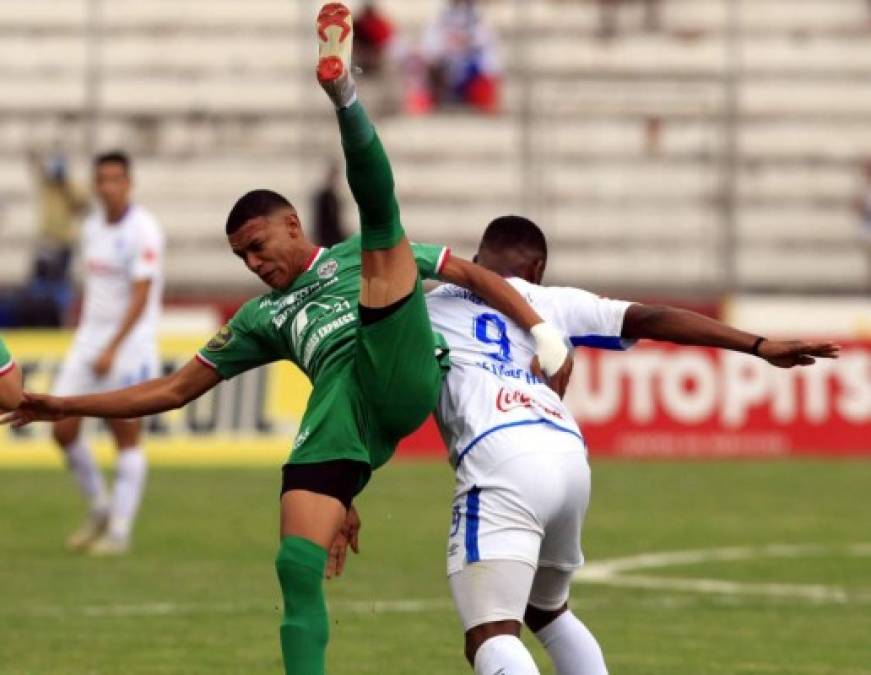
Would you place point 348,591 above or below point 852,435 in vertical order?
above

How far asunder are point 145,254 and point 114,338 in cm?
67

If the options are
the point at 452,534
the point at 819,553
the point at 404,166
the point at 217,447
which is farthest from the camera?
the point at 404,166

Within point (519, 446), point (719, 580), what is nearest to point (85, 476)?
point (719, 580)

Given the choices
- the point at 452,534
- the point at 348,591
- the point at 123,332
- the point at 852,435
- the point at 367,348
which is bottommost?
the point at 852,435

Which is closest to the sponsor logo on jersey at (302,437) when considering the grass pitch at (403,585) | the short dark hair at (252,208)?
the short dark hair at (252,208)

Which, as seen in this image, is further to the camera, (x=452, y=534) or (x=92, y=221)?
(x=92, y=221)

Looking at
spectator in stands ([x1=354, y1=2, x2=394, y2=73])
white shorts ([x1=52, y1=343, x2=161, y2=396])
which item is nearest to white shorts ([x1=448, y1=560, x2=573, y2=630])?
white shorts ([x1=52, y1=343, x2=161, y2=396])

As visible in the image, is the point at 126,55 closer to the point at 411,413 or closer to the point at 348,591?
the point at 348,591

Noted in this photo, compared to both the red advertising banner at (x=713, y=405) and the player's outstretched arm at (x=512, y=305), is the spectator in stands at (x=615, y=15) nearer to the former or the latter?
the red advertising banner at (x=713, y=405)

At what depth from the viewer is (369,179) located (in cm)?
714

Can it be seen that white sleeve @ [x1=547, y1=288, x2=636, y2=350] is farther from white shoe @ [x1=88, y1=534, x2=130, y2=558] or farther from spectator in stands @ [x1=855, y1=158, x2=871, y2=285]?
spectator in stands @ [x1=855, y1=158, x2=871, y2=285]

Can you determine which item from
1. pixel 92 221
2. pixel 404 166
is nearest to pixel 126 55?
pixel 404 166

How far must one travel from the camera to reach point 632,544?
15.7 metres

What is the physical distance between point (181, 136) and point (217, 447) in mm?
7245
